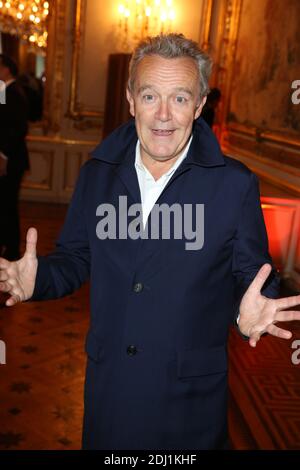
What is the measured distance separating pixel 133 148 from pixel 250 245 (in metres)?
0.52

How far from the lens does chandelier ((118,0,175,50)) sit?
8.07 m

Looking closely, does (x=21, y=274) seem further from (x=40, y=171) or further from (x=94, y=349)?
(x=40, y=171)

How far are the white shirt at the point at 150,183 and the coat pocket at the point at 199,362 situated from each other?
18.0 inches

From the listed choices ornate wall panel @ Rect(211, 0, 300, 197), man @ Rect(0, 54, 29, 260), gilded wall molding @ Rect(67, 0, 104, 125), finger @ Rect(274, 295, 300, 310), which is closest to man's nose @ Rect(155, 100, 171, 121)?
finger @ Rect(274, 295, 300, 310)

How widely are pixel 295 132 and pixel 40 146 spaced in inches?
180

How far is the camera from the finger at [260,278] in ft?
4.84

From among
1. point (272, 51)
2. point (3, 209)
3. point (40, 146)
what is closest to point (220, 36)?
point (272, 51)

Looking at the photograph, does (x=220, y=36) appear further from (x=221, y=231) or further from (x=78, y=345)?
(x=221, y=231)

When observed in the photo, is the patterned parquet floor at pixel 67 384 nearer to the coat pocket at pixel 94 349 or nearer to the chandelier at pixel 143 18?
the coat pocket at pixel 94 349

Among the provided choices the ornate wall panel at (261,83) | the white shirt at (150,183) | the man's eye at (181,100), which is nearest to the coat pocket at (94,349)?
the white shirt at (150,183)

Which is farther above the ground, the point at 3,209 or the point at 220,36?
the point at 220,36

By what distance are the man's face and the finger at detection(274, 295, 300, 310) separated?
555mm
